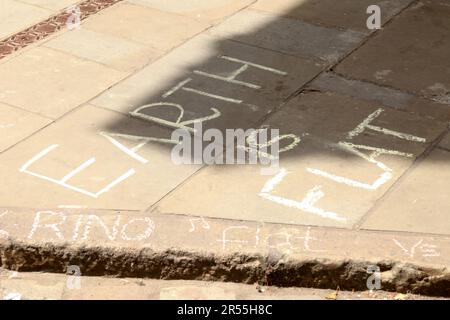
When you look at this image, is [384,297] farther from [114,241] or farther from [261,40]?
[261,40]

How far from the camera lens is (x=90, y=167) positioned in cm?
569

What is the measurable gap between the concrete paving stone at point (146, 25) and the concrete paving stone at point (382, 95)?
1268 millimetres

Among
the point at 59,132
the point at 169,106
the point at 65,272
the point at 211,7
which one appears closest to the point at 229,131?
the point at 169,106

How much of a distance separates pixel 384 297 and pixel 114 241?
1440 mm

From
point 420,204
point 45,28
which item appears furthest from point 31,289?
point 45,28

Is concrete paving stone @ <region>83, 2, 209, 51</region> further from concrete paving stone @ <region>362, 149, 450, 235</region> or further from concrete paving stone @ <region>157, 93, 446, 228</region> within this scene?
concrete paving stone @ <region>362, 149, 450, 235</region>

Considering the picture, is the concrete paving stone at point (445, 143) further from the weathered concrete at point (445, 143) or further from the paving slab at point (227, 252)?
the paving slab at point (227, 252)

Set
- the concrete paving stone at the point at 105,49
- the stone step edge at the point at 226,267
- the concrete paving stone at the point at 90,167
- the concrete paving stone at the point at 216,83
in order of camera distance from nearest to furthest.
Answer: the stone step edge at the point at 226,267, the concrete paving stone at the point at 90,167, the concrete paving stone at the point at 216,83, the concrete paving stone at the point at 105,49

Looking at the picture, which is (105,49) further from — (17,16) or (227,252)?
(227,252)

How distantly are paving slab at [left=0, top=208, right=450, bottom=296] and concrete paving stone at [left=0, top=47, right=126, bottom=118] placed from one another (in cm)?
152

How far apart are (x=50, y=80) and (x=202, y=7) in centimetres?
175

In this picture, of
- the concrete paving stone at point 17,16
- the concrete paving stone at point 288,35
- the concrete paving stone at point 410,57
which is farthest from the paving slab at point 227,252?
the concrete paving stone at point 17,16

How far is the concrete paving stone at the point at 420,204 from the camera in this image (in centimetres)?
516

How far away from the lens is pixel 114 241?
490 cm
